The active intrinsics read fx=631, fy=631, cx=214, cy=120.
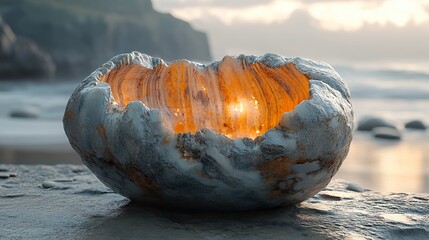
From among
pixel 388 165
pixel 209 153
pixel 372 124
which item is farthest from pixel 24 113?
pixel 209 153

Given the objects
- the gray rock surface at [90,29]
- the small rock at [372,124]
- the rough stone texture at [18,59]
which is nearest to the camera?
the small rock at [372,124]

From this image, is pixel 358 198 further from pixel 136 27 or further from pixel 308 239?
pixel 136 27

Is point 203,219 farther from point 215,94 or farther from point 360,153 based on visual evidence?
point 360,153

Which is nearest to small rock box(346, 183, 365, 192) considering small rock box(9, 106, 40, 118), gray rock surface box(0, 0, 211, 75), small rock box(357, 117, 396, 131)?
small rock box(357, 117, 396, 131)

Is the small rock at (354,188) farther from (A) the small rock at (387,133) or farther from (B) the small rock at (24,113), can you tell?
(B) the small rock at (24,113)

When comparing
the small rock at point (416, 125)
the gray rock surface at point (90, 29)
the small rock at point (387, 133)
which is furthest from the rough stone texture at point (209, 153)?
the gray rock surface at point (90, 29)
